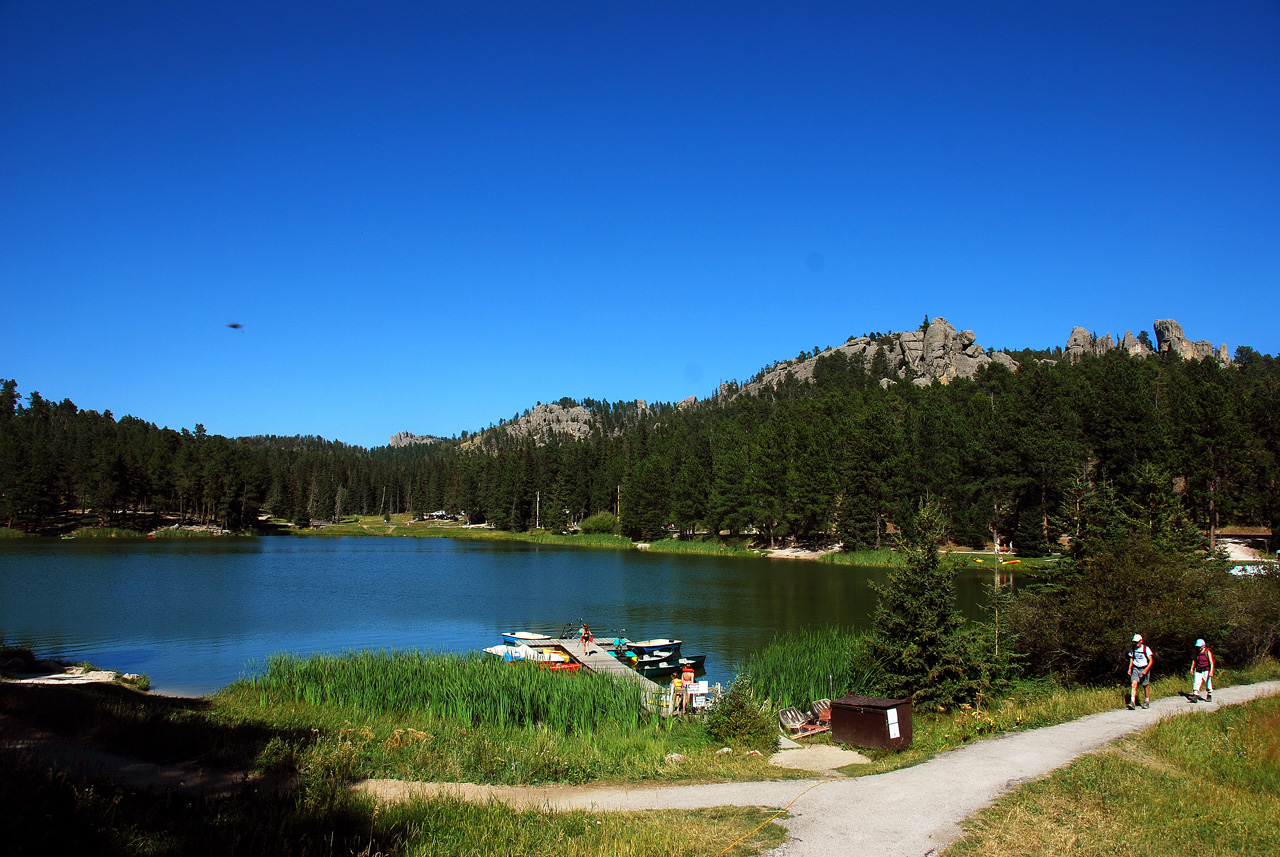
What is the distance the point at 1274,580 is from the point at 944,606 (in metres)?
14.3

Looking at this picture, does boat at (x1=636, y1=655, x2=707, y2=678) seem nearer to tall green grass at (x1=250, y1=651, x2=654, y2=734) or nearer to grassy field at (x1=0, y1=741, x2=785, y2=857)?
tall green grass at (x1=250, y1=651, x2=654, y2=734)

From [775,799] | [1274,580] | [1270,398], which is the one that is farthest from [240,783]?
[1270,398]

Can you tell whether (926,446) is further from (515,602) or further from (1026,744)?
(1026,744)

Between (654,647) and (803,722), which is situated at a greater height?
(803,722)

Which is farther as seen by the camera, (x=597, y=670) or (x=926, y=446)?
(x=926, y=446)

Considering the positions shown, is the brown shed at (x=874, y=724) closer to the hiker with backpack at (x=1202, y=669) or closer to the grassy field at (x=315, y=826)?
the grassy field at (x=315, y=826)

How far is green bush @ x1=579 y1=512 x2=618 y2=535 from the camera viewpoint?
4456 inches

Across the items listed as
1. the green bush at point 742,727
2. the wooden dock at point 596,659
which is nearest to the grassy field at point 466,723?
the green bush at point 742,727

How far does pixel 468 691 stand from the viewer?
18562mm

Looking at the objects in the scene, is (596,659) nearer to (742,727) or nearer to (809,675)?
(809,675)

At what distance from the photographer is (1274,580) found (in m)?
24.5

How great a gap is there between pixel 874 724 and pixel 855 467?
69.3 metres

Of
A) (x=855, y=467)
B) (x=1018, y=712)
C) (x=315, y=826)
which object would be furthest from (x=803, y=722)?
(x=855, y=467)

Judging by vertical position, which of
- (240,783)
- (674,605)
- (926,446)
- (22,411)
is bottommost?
(674,605)
